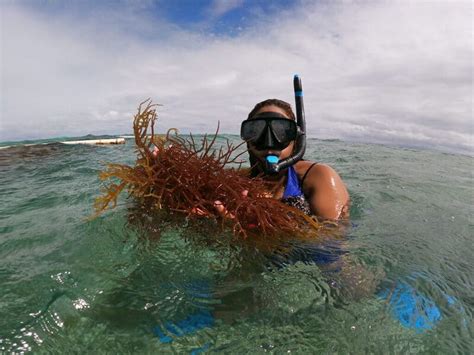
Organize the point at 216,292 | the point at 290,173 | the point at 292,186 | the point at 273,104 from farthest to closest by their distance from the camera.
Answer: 1. the point at 273,104
2. the point at 290,173
3. the point at 292,186
4. the point at 216,292

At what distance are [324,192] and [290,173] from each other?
0.49 metres

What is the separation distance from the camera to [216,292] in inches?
103

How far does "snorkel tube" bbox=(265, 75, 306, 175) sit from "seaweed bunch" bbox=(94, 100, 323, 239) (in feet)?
2.15

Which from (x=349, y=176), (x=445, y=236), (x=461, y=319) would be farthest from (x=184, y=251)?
(x=349, y=176)

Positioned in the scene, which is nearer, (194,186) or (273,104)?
(194,186)

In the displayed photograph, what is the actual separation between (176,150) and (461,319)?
2.73 meters

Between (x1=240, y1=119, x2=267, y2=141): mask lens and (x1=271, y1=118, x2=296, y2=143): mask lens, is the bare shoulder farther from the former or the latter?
(x1=240, y1=119, x2=267, y2=141): mask lens

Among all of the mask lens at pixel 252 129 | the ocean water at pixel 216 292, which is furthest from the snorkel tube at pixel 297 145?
the ocean water at pixel 216 292

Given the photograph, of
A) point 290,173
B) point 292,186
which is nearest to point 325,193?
point 292,186

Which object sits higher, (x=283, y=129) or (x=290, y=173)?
(x=283, y=129)

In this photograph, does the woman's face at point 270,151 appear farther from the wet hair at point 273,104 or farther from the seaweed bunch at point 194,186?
the seaweed bunch at point 194,186

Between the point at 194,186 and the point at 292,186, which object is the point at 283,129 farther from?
the point at 194,186

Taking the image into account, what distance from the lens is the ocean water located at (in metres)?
2.10

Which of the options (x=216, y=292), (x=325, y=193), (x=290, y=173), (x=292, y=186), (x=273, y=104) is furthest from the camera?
(x=273, y=104)
